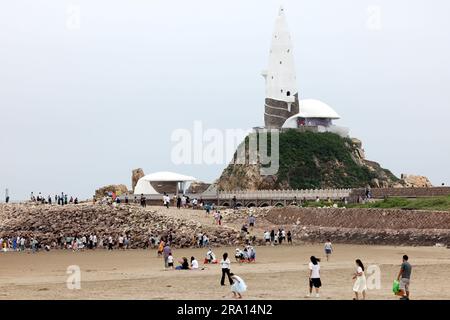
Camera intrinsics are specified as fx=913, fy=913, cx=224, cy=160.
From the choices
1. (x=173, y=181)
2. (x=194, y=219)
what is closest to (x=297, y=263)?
(x=194, y=219)

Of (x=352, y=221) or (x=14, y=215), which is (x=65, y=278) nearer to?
(x=352, y=221)

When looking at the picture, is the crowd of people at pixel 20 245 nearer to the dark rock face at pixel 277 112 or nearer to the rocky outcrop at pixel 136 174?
the rocky outcrop at pixel 136 174

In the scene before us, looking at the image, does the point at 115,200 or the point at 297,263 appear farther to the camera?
the point at 115,200

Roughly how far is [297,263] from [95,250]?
16271 millimetres

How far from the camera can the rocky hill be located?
82750 mm

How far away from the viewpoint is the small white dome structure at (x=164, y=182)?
7738 cm

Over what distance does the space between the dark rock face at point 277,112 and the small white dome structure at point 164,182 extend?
16.1 meters

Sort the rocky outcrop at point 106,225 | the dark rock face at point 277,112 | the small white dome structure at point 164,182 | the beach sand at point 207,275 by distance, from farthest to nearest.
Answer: the dark rock face at point 277,112
the small white dome structure at point 164,182
the rocky outcrop at point 106,225
the beach sand at point 207,275

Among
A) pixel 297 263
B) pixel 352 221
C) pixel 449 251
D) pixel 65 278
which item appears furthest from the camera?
pixel 352 221

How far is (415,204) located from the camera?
53.0 m

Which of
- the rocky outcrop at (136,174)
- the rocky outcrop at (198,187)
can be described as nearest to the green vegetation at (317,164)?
the rocky outcrop at (198,187)

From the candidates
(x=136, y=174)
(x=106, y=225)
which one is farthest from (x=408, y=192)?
(x=136, y=174)

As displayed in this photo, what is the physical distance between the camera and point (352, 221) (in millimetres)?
51875
